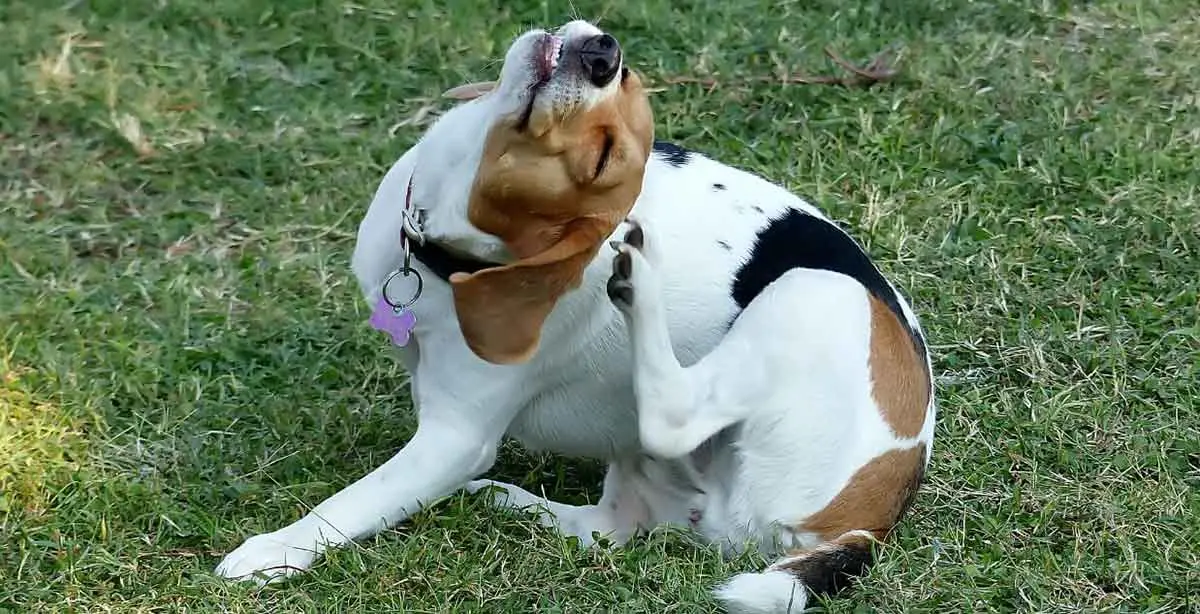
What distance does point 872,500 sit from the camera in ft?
12.0

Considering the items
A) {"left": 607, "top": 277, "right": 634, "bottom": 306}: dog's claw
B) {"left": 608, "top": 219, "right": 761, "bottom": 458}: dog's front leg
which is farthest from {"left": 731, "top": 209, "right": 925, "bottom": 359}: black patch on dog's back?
{"left": 607, "top": 277, "right": 634, "bottom": 306}: dog's claw

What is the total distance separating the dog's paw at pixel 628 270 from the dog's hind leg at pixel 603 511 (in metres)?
0.61

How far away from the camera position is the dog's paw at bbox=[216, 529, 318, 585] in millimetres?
3650

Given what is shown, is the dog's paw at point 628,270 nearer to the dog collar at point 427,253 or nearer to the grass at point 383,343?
the dog collar at point 427,253

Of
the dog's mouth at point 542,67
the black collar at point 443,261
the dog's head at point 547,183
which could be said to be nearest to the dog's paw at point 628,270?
the dog's head at point 547,183

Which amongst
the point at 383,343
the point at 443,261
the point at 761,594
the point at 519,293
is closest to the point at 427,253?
the point at 443,261

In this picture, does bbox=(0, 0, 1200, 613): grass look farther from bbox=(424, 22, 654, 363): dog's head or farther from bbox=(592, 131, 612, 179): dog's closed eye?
bbox=(592, 131, 612, 179): dog's closed eye

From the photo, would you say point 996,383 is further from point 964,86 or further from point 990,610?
point 964,86

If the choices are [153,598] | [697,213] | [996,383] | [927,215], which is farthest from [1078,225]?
[153,598]

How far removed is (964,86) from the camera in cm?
630

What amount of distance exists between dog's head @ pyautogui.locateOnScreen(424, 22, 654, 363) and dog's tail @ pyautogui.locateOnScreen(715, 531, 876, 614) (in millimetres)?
694

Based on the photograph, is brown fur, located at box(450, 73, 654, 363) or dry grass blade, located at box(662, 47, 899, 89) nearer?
brown fur, located at box(450, 73, 654, 363)

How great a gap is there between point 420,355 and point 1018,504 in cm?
163

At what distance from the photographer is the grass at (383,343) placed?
378 cm
